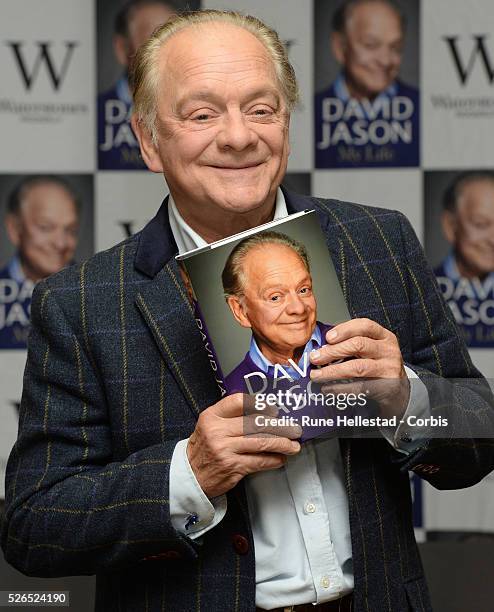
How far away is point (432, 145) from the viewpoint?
2619 millimetres

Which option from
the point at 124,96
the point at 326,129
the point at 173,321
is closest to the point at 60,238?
the point at 124,96

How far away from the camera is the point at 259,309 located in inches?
42.4

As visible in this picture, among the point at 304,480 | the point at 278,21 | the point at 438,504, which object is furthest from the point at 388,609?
the point at 278,21

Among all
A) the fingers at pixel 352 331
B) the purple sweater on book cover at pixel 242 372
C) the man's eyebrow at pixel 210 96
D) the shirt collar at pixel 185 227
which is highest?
the man's eyebrow at pixel 210 96

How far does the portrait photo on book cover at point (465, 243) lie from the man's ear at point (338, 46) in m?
0.39

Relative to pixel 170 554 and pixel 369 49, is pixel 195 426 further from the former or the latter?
pixel 369 49

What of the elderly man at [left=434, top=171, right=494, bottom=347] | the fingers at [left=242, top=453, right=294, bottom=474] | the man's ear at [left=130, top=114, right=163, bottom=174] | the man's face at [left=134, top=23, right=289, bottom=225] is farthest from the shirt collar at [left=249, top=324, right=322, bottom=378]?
the elderly man at [left=434, top=171, right=494, bottom=347]

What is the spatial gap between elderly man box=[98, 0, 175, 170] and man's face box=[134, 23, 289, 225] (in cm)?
139

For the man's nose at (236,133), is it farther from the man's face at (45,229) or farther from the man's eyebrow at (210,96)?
the man's face at (45,229)

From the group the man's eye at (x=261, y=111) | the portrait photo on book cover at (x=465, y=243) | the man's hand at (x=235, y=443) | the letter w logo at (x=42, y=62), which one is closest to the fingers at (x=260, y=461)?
the man's hand at (x=235, y=443)

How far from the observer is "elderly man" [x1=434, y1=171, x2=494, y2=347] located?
2596 millimetres

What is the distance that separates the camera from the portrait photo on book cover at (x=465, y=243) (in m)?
2.60

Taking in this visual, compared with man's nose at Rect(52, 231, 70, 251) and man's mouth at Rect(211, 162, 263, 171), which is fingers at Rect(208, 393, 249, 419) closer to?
man's mouth at Rect(211, 162, 263, 171)

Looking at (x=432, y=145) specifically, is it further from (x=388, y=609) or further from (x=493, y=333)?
(x=388, y=609)
